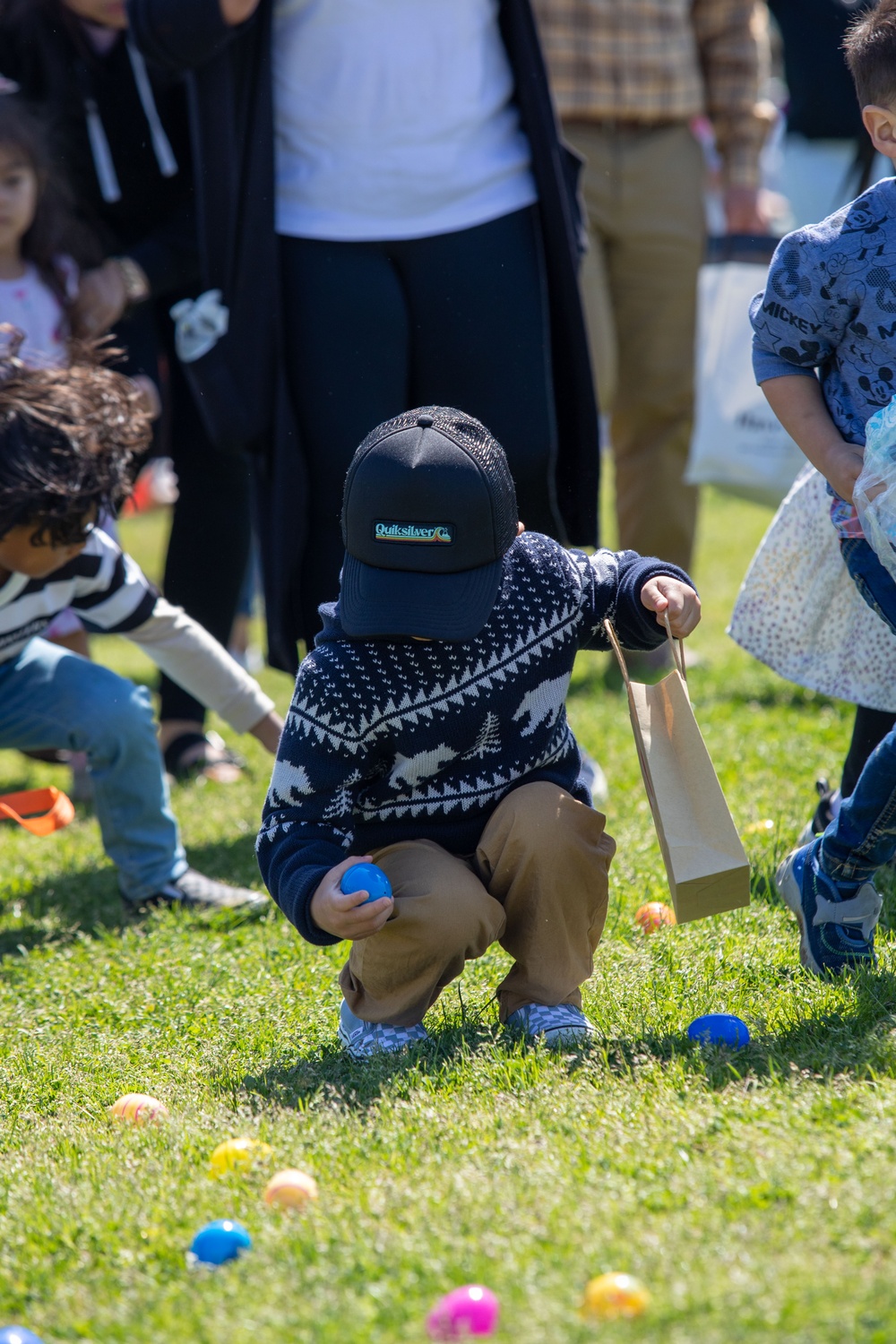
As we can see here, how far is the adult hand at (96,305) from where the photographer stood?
4.34 metres

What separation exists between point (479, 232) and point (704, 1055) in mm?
1999

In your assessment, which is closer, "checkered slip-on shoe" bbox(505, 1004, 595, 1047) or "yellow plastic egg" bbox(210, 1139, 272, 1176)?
"yellow plastic egg" bbox(210, 1139, 272, 1176)

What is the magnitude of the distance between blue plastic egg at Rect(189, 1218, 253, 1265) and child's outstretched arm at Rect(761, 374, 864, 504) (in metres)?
1.52

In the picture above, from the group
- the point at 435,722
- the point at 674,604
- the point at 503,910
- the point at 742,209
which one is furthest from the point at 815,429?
the point at 742,209

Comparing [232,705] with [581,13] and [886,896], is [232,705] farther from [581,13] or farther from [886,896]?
[581,13]

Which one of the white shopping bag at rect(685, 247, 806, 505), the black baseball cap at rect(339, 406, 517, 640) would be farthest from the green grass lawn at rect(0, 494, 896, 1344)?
the white shopping bag at rect(685, 247, 806, 505)

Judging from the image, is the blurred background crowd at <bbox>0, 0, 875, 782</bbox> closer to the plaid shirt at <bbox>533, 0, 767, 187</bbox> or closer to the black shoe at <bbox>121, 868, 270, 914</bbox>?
the black shoe at <bbox>121, 868, 270, 914</bbox>

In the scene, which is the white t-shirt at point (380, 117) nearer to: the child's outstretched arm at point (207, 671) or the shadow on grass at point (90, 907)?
the child's outstretched arm at point (207, 671)

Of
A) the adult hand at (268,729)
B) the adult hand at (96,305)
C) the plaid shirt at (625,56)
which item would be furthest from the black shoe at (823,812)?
the plaid shirt at (625,56)

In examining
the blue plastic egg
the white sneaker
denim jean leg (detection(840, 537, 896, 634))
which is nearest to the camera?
the blue plastic egg

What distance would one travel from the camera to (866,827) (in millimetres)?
2594

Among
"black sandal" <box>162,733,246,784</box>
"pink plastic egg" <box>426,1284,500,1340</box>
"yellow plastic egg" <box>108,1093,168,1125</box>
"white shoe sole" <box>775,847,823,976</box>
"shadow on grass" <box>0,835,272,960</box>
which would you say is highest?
"pink plastic egg" <box>426,1284,500,1340</box>

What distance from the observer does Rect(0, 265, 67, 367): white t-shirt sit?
14.2 ft

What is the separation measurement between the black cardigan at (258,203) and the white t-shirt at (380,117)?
0.08 metres
